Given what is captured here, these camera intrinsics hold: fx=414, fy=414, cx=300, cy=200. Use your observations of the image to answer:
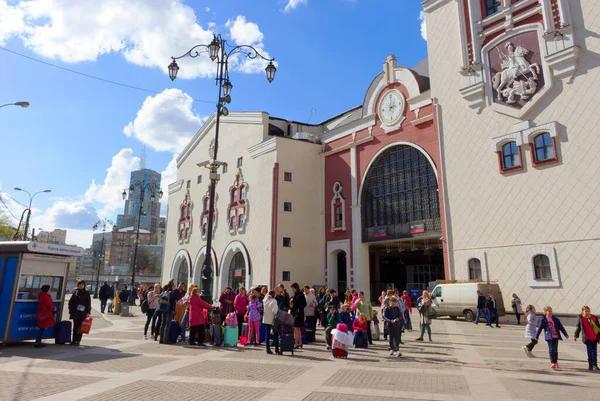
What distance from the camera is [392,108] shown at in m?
30.8

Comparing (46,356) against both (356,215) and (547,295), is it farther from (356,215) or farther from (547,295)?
(356,215)

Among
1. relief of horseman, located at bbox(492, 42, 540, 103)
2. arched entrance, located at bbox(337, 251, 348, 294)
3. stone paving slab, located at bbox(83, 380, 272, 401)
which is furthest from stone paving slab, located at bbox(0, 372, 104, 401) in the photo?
arched entrance, located at bbox(337, 251, 348, 294)

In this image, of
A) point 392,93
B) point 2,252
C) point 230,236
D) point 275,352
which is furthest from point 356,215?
point 2,252

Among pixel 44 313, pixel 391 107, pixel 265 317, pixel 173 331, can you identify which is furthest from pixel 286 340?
pixel 391 107

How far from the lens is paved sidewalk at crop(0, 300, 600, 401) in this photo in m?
6.75

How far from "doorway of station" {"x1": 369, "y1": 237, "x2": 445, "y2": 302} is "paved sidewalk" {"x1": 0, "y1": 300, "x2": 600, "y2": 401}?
2023 cm

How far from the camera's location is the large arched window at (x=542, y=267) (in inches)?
802

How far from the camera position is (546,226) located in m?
20.5

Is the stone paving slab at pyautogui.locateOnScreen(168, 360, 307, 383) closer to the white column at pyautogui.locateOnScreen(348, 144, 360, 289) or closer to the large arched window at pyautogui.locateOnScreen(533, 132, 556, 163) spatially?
the large arched window at pyautogui.locateOnScreen(533, 132, 556, 163)

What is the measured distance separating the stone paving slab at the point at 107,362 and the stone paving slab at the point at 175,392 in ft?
5.37

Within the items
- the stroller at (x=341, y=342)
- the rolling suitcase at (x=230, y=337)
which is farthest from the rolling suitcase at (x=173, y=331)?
the stroller at (x=341, y=342)

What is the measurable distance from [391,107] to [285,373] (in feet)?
84.7

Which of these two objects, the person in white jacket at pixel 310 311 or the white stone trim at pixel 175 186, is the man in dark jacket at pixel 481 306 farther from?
the white stone trim at pixel 175 186

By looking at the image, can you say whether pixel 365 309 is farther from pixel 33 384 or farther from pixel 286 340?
pixel 33 384
